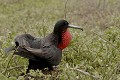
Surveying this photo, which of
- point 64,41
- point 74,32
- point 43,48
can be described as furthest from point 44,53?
point 74,32

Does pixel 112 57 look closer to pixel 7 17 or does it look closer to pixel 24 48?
pixel 24 48

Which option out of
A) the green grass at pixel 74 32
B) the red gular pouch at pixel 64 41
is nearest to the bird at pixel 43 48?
the red gular pouch at pixel 64 41

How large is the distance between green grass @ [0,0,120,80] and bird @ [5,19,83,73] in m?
0.12

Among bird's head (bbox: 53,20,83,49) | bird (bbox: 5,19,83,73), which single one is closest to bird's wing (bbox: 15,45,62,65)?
bird (bbox: 5,19,83,73)

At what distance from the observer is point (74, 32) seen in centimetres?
605

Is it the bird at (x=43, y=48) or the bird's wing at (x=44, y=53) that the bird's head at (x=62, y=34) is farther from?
the bird's wing at (x=44, y=53)

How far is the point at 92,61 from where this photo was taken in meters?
5.45

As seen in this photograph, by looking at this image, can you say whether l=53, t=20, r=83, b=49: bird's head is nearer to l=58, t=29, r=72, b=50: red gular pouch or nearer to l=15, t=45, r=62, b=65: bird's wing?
l=58, t=29, r=72, b=50: red gular pouch

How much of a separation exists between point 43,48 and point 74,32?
1349mm

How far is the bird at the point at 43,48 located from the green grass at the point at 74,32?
0.41 ft

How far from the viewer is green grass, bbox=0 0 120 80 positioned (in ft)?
15.2

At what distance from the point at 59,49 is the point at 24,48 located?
522mm

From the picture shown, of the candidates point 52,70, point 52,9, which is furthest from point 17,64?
point 52,9

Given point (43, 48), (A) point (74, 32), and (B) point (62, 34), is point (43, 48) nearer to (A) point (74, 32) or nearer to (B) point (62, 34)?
(B) point (62, 34)
